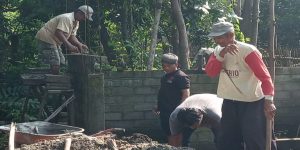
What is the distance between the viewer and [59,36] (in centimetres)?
892

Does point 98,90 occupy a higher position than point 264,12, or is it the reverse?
point 264,12

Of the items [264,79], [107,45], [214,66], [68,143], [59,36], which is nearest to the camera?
[264,79]

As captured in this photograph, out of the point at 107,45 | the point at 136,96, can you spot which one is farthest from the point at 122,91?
the point at 107,45

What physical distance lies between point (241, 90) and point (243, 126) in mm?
388

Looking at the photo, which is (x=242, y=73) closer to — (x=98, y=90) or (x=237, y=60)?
(x=237, y=60)

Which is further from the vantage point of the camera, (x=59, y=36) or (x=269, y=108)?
(x=59, y=36)

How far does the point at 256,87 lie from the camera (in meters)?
6.00

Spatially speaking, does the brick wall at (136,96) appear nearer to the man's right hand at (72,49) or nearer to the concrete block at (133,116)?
the concrete block at (133,116)

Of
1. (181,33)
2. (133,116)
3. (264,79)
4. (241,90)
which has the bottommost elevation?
(133,116)

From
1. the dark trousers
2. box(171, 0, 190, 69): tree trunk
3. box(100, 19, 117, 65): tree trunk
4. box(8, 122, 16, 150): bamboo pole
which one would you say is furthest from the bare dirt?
box(100, 19, 117, 65): tree trunk

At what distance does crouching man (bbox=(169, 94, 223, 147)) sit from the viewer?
6.39m

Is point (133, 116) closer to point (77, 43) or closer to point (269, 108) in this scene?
point (77, 43)

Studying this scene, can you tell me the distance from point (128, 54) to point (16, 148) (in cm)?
403

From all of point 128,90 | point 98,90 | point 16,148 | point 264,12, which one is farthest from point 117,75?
point 264,12
